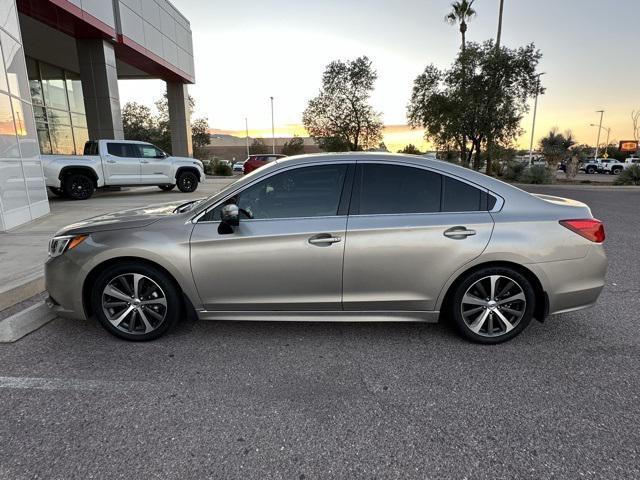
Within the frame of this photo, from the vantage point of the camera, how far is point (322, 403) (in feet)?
8.55

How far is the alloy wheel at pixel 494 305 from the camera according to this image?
323 centimetres

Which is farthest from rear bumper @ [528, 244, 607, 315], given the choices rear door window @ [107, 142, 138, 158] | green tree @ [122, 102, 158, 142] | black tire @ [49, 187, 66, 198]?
green tree @ [122, 102, 158, 142]

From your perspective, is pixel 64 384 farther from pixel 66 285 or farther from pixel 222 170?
pixel 222 170

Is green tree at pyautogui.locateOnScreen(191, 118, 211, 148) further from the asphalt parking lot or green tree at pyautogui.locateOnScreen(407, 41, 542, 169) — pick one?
the asphalt parking lot

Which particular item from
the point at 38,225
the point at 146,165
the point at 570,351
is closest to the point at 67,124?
the point at 146,165

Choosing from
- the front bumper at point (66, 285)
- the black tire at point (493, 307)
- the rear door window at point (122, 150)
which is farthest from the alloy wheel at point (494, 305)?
the rear door window at point (122, 150)

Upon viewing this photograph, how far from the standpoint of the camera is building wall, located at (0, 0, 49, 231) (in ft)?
24.6

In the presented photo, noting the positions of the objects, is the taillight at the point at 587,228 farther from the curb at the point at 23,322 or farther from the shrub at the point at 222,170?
the shrub at the point at 222,170

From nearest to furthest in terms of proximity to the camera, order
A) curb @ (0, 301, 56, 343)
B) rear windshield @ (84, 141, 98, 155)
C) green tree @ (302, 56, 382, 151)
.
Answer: curb @ (0, 301, 56, 343) < rear windshield @ (84, 141, 98, 155) < green tree @ (302, 56, 382, 151)

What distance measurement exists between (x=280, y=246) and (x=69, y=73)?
22.5 meters

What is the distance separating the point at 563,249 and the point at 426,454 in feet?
6.73

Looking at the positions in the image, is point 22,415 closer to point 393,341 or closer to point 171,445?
point 171,445

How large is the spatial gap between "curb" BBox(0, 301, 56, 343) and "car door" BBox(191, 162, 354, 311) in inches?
71.8

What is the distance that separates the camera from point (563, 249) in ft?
10.3
